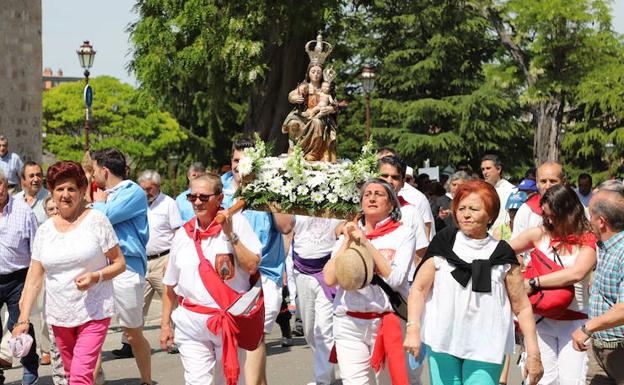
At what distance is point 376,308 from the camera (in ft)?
22.6

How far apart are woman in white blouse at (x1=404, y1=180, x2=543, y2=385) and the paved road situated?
12.9 ft

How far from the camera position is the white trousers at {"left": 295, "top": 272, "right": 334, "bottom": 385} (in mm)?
8883

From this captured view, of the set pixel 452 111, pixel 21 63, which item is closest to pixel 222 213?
pixel 21 63

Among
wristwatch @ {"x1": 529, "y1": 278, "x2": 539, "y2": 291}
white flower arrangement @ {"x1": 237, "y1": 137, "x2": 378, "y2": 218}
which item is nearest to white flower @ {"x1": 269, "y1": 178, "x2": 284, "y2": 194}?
white flower arrangement @ {"x1": 237, "y1": 137, "x2": 378, "y2": 218}

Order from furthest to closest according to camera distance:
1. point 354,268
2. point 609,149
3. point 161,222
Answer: point 609,149, point 161,222, point 354,268

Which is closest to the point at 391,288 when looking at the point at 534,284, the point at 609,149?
the point at 534,284

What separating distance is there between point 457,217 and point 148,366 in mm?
4043

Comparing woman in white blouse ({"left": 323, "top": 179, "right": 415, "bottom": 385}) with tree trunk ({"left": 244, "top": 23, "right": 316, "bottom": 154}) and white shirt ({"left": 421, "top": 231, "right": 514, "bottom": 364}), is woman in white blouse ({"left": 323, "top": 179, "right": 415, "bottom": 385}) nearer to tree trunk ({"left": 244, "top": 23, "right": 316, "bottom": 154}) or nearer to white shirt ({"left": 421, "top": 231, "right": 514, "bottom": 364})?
white shirt ({"left": 421, "top": 231, "right": 514, "bottom": 364})

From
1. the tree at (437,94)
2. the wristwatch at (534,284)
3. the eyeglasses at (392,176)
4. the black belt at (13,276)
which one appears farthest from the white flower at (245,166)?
the tree at (437,94)

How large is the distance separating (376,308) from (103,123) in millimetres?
74621

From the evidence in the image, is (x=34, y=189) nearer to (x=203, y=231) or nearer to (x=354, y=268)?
(x=203, y=231)

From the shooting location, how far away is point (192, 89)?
100ft

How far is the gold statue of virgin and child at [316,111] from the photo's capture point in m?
11.8

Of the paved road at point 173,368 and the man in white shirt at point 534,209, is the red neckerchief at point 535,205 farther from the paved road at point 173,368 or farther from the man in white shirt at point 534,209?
the paved road at point 173,368
